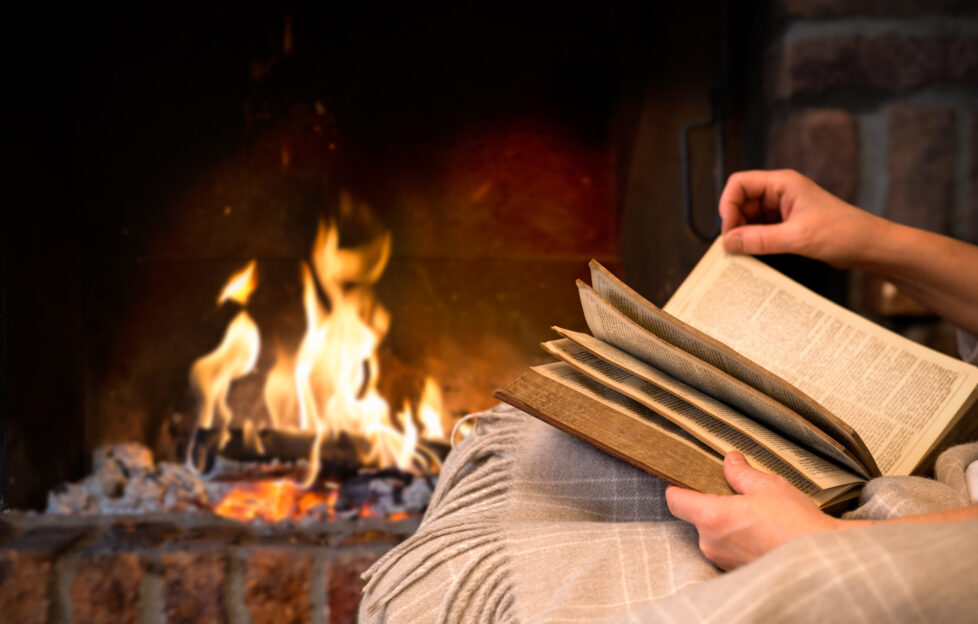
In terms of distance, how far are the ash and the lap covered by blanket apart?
0.48 meters

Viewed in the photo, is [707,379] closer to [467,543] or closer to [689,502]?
[689,502]

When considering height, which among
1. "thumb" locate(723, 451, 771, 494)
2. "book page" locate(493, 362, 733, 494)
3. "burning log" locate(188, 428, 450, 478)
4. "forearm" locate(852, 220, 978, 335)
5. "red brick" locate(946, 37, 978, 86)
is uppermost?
"red brick" locate(946, 37, 978, 86)

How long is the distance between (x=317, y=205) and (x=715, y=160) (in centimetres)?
63

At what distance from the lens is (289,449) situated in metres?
1.30

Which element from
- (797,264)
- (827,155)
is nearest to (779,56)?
(827,155)

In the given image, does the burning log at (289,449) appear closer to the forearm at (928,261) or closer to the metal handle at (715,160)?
the metal handle at (715,160)

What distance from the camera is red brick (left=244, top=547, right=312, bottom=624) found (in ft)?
3.25

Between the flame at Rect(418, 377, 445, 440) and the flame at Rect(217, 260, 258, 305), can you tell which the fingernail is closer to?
the flame at Rect(418, 377, 445, 440)

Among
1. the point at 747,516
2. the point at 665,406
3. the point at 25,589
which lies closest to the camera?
the point at 747,516

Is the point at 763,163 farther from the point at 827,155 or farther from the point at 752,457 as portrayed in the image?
the point at 752,457

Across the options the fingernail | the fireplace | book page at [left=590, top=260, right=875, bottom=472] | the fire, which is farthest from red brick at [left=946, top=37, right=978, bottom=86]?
the fire

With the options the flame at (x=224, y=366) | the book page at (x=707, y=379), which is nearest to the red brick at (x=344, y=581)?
the flame at (x=224, y=366)

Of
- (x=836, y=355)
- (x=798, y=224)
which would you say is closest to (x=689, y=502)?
(x=836, y=355)

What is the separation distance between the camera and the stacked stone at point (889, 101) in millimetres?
1050
